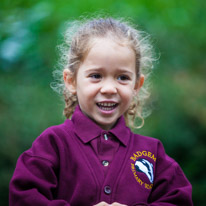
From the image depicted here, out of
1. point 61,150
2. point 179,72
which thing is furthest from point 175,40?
point 61,150

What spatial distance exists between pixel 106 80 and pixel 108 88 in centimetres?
6

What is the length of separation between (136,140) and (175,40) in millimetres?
3581

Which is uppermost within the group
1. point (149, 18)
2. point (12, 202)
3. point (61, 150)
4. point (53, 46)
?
point (149, 18)

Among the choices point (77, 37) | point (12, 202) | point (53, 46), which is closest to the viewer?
point (12, 202)

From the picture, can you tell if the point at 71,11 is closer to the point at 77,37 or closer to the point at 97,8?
the point at 97,8

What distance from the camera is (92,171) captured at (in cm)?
247

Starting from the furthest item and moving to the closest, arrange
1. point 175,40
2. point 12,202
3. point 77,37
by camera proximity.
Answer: point 175,40, point 77,37, point 12,202

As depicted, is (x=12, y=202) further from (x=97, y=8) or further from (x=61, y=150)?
(x=97, y=8)

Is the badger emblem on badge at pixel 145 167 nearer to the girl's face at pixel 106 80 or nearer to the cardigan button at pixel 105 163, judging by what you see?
the cardigan button at pixel 105 163

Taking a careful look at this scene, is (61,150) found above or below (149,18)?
below

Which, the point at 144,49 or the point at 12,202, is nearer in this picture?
the point at 12,202

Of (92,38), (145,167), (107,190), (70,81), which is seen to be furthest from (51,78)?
(107,190)

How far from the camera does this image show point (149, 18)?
242 inches

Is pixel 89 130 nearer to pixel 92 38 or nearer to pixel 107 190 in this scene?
pixel 107 190
